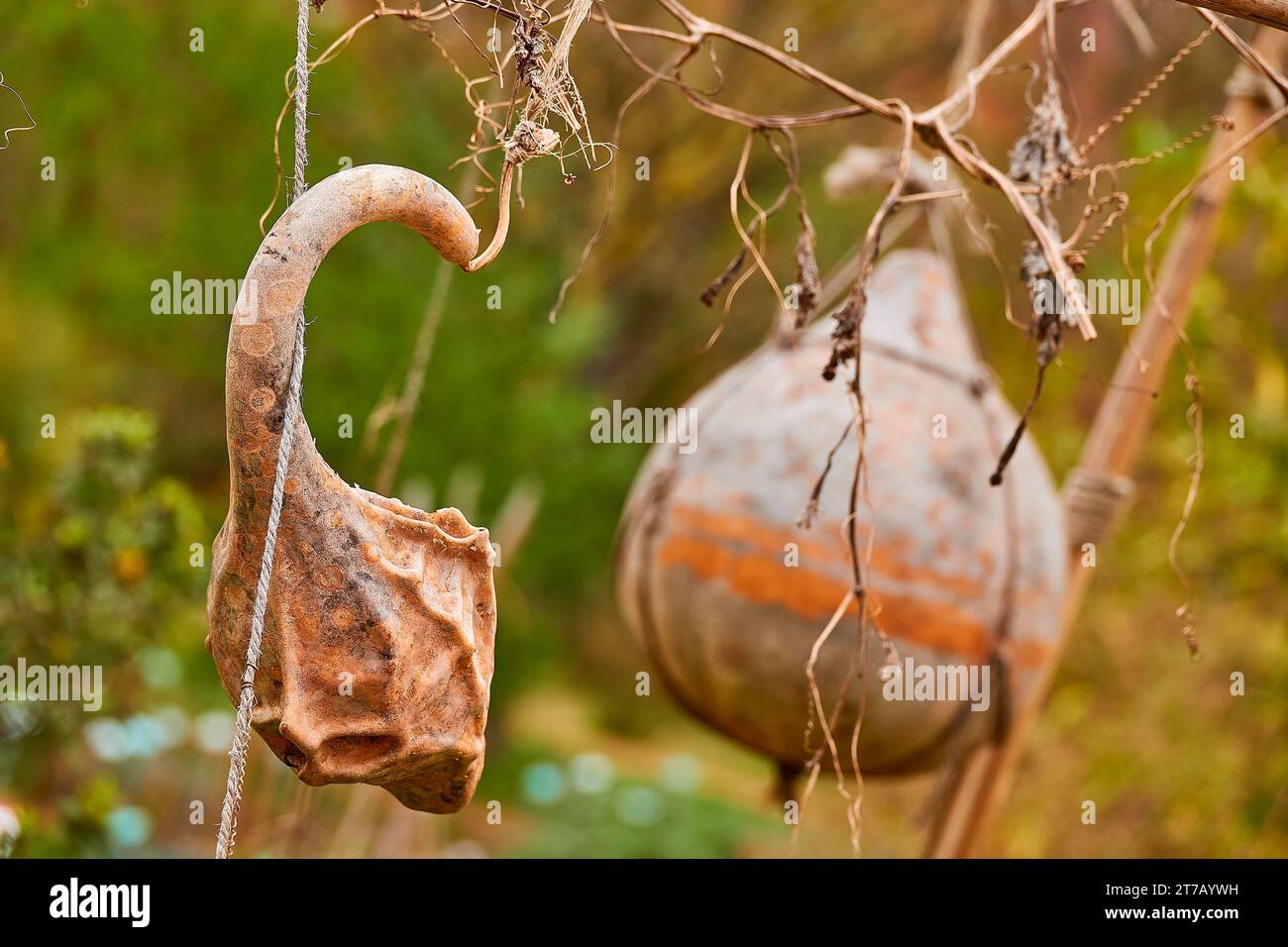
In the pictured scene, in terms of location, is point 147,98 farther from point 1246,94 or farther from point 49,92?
point 1246,94

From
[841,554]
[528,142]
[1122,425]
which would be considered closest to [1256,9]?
[528,142]

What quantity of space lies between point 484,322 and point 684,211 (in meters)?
2.35

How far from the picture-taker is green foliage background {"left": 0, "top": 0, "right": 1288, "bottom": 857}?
3055 mm

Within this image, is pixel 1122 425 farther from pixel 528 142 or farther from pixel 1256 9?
pixel 528 142

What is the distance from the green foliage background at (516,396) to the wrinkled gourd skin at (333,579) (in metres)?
1.25

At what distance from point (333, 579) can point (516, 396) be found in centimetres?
417

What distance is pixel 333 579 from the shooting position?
883 mm

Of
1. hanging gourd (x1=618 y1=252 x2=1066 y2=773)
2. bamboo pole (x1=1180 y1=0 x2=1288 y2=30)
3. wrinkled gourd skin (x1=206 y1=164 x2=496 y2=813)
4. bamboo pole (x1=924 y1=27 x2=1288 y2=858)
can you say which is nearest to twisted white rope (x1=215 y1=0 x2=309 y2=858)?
wrinkled gourd skin (x1=206 y1=164 x2=496 y2=813)

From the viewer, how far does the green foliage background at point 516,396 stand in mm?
3055

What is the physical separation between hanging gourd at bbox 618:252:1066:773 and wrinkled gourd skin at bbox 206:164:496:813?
95 centimetres
